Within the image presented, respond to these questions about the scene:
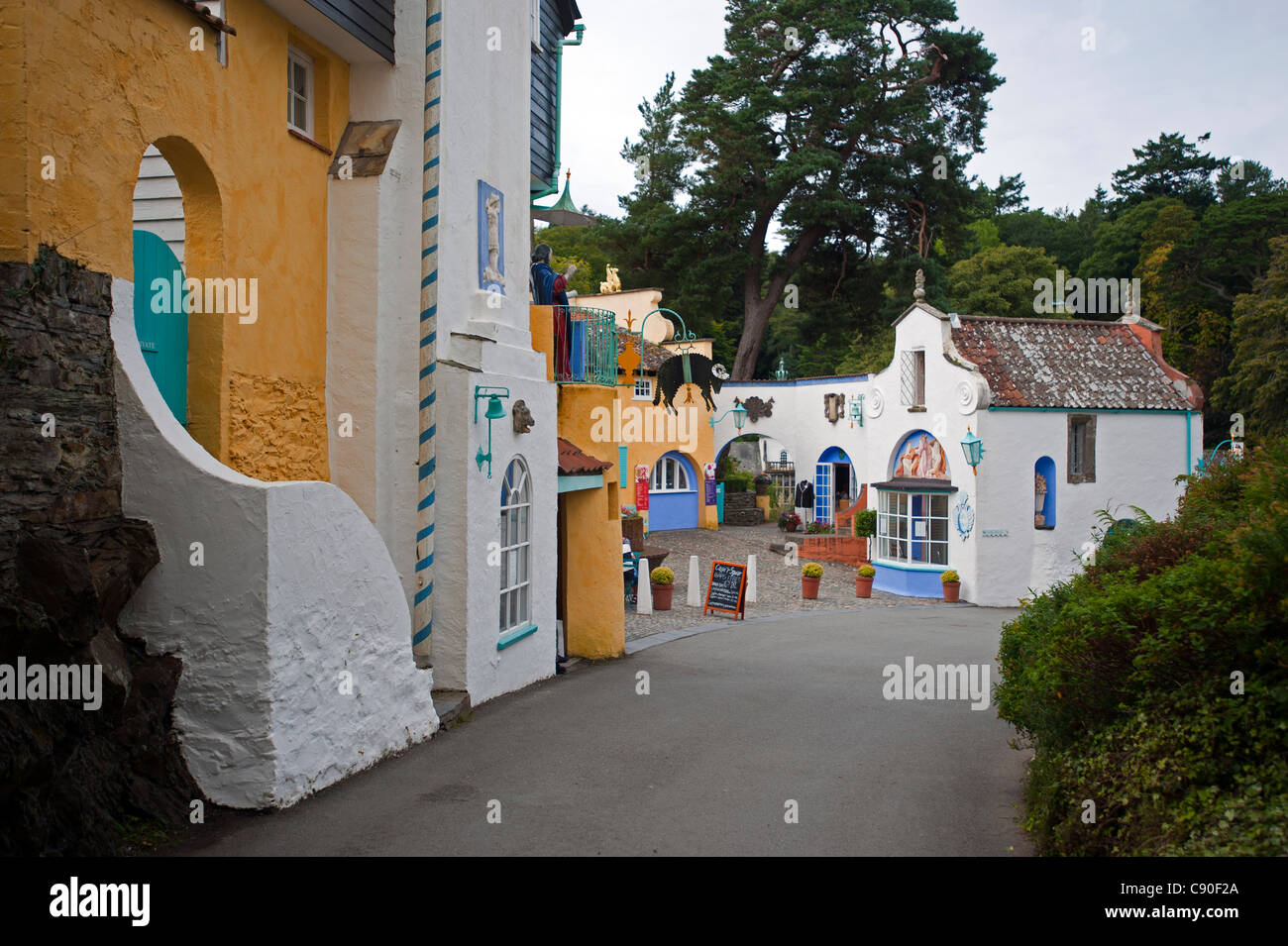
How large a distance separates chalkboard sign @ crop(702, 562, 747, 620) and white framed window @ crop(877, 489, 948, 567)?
6.82 metres

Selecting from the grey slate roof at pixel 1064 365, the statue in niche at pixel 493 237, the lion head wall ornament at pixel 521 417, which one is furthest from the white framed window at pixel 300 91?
the grey slate roof at pixel 1064 365

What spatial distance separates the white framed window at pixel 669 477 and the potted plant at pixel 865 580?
10.2 metres

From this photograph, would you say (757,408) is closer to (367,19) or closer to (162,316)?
(367,19)

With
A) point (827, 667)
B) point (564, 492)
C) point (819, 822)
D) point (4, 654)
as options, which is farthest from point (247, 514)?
point (827, 667)

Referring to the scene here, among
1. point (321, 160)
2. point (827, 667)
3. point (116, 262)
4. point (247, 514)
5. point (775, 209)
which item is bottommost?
point (827, 667)

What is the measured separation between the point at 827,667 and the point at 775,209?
28089 mm

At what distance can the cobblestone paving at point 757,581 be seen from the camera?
18.5 metres

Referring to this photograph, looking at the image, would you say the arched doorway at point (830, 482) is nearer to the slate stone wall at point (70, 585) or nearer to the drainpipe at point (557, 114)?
the drainpipe at point (557, 114)

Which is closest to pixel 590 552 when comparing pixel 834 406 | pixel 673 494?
pixel 673 494

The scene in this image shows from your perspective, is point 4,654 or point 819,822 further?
point 819,822
